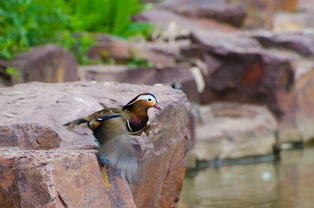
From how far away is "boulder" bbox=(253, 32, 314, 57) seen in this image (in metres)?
11.1

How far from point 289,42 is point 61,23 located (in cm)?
400

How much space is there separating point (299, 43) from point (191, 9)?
2.85m

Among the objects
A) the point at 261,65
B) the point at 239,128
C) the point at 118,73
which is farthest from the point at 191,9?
the point at 118,73

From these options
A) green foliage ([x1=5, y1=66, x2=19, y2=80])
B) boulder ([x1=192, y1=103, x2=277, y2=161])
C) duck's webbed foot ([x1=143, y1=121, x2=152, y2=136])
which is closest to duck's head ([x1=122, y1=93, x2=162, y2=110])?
duck's webbed foot ([x1=143, y1=121, x2=152, y2=136])

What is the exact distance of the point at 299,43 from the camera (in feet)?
36.6

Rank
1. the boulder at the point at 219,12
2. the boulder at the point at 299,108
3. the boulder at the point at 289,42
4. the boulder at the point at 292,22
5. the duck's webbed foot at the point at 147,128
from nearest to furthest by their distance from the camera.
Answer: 1. the duck's webbed foot at the point at 147,128
2. the boulder at the point at 299,108
3. the boulder at the point at 289,42
4. the boulder at the point at 219,12
5. the boulder at the point at 292,22

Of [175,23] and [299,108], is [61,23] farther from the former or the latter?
[175,23]

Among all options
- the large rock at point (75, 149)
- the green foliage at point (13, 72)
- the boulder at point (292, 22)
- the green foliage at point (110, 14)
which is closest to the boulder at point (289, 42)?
the green foliage at point (110, 14)

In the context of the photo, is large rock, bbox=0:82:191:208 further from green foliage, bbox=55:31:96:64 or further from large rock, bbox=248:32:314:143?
large rock, bbox=248:32:314:143

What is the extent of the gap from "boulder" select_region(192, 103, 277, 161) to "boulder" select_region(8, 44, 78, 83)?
2080 millimetres

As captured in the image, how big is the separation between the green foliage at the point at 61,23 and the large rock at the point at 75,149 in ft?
8.50

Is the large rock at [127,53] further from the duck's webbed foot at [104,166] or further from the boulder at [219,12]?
the duck's webbed foot at [104,166]

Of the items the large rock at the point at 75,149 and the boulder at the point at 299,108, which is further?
the boulder at the point at 299,108

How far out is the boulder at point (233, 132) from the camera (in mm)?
9062
